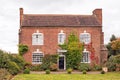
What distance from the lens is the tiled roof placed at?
187 feet

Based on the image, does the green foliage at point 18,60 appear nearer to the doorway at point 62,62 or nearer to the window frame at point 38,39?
the window frame at point 38,39

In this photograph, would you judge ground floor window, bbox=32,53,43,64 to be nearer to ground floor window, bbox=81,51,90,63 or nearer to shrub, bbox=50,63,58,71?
shrub, bbox=50,63,58,71

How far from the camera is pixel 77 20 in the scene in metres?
58.4

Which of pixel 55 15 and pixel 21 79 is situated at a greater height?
pixel 55 15

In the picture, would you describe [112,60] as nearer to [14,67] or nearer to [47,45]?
[47,45]

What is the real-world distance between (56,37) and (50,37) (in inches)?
A: 37.2

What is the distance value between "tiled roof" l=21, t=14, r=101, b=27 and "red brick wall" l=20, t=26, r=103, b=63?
647 mm

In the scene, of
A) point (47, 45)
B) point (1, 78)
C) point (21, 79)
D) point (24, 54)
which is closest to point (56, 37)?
point (47, 45)

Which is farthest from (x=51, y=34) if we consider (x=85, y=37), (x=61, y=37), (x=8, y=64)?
(x=8, y=64)

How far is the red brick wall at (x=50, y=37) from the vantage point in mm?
→ 56531

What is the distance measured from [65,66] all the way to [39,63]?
4059mm

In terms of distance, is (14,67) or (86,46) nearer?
(14,67)

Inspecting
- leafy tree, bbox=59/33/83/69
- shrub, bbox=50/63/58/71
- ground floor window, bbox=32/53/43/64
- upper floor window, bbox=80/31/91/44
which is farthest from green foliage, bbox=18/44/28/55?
upper floor window, bbox=80/31/91/44

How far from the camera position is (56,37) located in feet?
187
